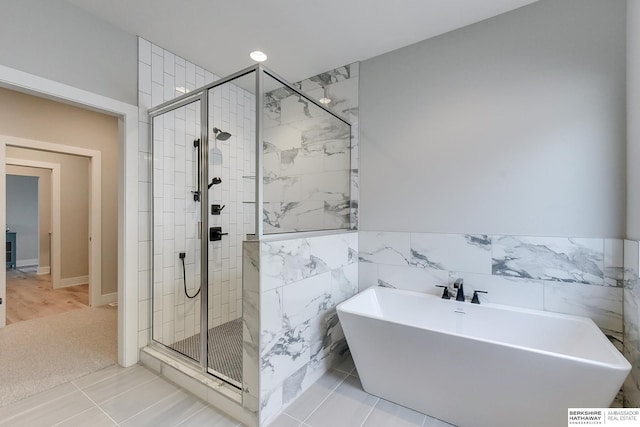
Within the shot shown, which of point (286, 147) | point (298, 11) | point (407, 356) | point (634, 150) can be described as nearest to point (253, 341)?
point (407, 356)

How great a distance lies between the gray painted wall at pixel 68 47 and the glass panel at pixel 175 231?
40 centimetres

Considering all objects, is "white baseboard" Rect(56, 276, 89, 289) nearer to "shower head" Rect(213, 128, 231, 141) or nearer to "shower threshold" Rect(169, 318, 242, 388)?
"shower threshold" Rect(169, 318, 242, 388)

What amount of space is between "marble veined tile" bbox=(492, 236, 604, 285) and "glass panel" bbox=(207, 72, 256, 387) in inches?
76.7

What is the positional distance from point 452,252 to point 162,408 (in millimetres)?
2314

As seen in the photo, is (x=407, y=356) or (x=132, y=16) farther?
(x=132, y=16)

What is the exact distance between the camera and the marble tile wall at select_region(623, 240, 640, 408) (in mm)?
1446

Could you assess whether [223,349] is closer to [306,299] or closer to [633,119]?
[306,299]

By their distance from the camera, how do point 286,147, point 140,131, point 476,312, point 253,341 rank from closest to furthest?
point 253,341 < point 476,312 < point 140,131 < point 286,147

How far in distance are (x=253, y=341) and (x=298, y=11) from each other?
231 cm

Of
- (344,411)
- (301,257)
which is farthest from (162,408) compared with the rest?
(301,257)

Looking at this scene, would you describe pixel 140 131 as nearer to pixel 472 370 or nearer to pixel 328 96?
pixel 328 96

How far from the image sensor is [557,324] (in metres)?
1.70

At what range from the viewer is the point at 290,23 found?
2.09 meters

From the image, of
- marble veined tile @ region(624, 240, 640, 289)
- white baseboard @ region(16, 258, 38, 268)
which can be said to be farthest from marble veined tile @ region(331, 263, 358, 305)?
white baseboard @ region(16, 258, 38, 268)
